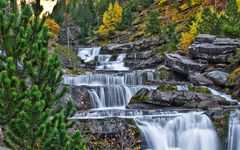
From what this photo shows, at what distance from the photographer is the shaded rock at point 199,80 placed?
39281 mm

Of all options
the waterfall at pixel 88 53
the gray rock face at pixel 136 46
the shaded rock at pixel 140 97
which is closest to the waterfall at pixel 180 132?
the shaded rock at pixel 140 97

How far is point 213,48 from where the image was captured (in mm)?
45062

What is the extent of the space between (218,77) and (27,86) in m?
31.8

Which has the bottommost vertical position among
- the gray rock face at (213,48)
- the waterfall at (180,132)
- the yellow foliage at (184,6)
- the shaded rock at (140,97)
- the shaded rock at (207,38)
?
the waterfall at (180,132)

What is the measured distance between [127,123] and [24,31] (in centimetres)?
1596

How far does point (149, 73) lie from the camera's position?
4522 cm

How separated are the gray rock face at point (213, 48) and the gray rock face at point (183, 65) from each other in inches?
53.8

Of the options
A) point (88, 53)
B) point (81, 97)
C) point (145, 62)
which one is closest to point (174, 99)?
point (81, 97)

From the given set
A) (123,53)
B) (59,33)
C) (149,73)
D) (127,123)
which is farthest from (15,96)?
(59,33)

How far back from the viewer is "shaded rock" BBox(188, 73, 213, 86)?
3928 cm

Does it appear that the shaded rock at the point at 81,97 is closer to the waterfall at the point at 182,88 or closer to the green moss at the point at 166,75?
the waterfall at the point at 182,88

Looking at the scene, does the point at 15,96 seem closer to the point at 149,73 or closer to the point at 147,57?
the point at 149,73

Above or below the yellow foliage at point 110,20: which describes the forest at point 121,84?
below

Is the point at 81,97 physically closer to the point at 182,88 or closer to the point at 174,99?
the point at 174,99
